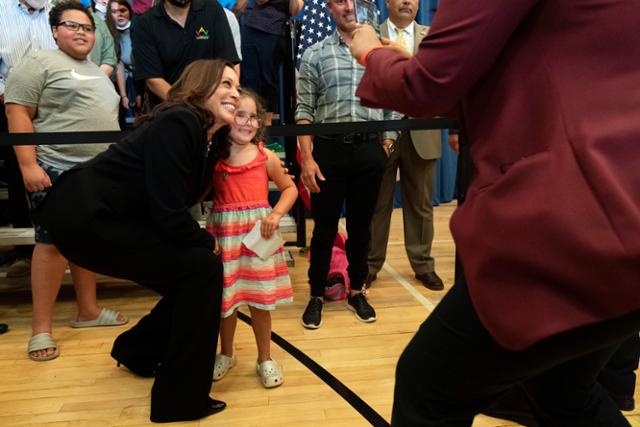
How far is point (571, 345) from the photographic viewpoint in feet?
2.58

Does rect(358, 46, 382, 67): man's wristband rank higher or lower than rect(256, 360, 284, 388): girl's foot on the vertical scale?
higher

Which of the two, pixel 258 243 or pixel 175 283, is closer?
pixel 175 283

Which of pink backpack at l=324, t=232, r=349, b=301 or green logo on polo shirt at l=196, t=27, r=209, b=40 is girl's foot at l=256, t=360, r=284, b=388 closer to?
pink backpack at l=324, t=232, r=349, b=301

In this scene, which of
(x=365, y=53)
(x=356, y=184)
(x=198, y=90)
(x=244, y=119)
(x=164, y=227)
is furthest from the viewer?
(x=356, y=184)

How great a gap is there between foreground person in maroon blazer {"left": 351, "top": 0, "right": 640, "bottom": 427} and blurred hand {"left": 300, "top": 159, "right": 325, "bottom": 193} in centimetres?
161

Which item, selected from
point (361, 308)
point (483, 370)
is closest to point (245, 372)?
point (361, 308)

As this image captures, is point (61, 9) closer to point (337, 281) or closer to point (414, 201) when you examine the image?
point (337, 281)

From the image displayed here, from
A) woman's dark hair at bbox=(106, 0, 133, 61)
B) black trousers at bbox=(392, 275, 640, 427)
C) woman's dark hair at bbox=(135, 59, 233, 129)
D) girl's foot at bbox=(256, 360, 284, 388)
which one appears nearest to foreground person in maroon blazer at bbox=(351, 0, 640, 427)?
black trousers at bbox=(392, 275, 640, 427)

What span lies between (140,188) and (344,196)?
112cm

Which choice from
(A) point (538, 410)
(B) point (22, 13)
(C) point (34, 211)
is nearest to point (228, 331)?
(C) point (34, 211)

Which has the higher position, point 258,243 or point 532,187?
point 532,187

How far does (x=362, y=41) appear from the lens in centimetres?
104

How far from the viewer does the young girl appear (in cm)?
207

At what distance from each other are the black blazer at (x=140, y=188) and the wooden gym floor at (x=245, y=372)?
68cm
